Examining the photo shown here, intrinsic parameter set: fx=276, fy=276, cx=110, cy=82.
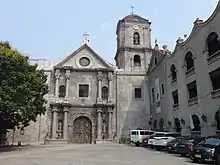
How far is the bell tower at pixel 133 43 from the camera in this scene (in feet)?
123

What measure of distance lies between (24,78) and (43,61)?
16.1m

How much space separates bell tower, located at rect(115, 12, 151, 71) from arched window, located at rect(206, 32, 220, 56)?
15.6m

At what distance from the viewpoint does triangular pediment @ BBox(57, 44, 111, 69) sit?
120 ft

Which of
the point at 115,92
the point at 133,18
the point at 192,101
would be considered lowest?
the point at 192,101

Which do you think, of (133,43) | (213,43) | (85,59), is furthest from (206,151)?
(133,43)

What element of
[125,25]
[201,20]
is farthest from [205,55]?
[125,25]

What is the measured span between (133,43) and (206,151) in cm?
2668

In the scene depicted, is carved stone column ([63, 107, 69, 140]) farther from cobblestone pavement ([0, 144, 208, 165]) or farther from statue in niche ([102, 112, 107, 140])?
cobblestone pavement ([0, 144, 208, 165])

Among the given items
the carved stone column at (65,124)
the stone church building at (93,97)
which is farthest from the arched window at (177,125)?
the carved stone column at (65,124)

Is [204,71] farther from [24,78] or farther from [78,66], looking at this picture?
[78,66]

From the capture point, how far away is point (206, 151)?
527 inches

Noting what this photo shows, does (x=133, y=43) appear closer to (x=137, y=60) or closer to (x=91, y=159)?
(x=137, y=60)

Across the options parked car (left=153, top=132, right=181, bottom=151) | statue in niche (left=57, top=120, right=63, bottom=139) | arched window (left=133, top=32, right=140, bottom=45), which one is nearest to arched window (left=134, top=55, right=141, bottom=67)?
arched window (left=133, top=32, right=140, bottom=45)

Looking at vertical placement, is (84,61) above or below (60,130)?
above
